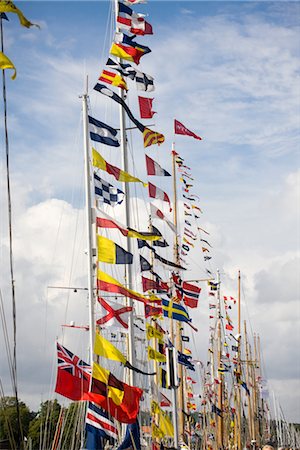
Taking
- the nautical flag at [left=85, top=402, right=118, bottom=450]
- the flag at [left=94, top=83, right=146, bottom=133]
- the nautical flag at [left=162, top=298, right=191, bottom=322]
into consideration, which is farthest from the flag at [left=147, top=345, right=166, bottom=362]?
the flag at [left=94, top=83, right=146, bottom=133]

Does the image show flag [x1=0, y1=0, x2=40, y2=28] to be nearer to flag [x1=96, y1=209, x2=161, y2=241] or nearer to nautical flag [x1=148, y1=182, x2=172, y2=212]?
flag [x1=96, y1=209, x2=161, y2=241]

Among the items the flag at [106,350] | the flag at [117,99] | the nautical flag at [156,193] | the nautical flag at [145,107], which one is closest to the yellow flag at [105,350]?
the flag at [106,350]

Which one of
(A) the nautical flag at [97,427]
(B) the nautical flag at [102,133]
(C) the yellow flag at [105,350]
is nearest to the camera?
(A) the nautical flag at [97,427]

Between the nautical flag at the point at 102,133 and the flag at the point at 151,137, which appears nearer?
the nautical flag at the point at 102,133

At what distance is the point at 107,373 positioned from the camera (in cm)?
2297

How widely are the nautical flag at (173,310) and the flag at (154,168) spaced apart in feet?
17.7

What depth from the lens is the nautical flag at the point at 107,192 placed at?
27109 mm

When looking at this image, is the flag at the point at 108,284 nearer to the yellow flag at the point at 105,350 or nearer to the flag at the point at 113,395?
the yellow flag at the point at 105,350

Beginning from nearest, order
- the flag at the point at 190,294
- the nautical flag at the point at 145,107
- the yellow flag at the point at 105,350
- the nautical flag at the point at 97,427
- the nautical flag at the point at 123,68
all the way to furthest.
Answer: the nautical flag at the point at 97,427
the yellow flag at the point at 105,350
the nautical flag at the point at 123,68
the nautical flag at the point at 145,107
the flag at the point at 190,294

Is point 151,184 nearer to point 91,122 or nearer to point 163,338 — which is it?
point 91,122

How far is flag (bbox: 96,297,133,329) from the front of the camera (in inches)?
992

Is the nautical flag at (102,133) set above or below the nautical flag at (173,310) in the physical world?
above

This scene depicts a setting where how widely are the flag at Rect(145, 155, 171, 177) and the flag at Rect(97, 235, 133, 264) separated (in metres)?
4.80

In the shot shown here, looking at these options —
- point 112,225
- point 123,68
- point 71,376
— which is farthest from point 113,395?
point 123,68
